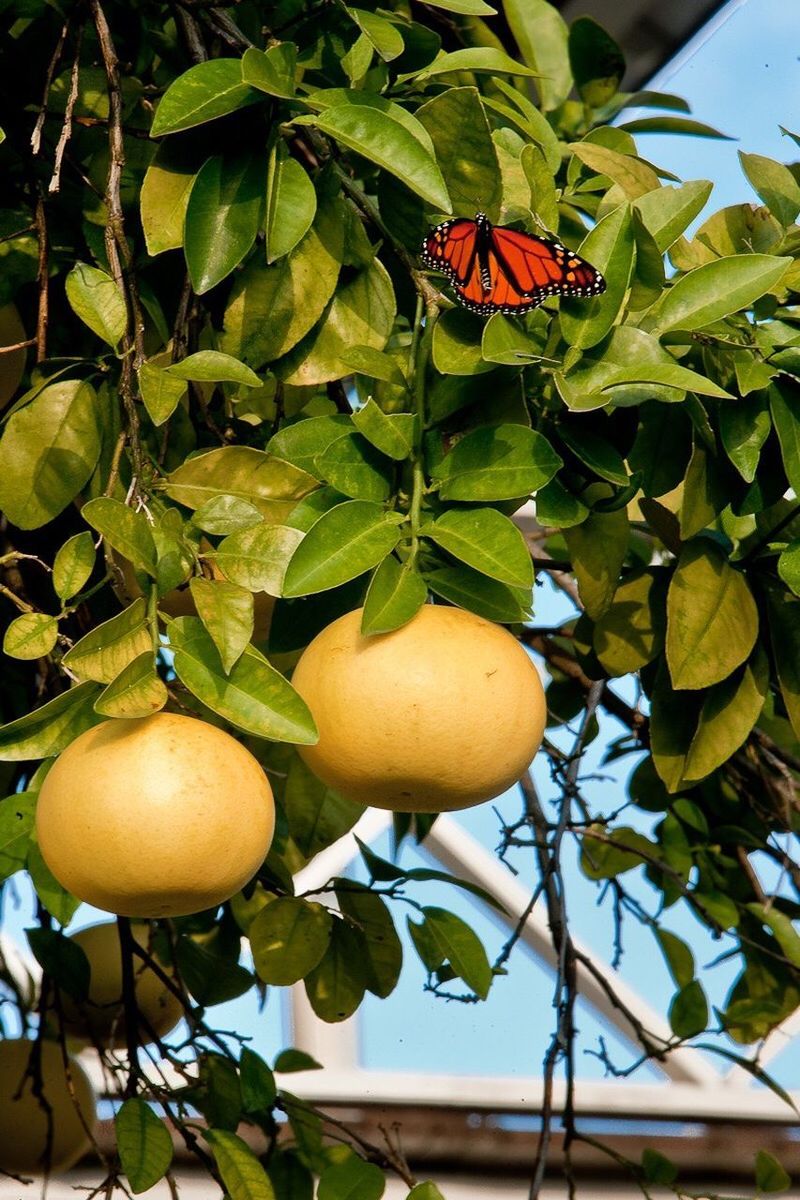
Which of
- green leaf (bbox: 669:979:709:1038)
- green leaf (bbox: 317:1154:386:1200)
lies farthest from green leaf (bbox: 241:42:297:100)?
green leaf (bbox: 669:979:709:1038)

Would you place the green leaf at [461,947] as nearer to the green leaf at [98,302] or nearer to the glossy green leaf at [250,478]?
the glossy green leaf at [250,478]

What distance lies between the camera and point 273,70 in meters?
0.74

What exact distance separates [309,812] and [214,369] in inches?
18.9

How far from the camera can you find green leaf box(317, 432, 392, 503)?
0.71 m

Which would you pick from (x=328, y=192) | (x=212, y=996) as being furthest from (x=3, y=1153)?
(x=328, y=192)

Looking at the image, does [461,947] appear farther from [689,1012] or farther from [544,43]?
[544,43]

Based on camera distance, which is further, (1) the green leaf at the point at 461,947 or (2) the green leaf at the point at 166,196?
(1) the green leaf at the point at 461,947

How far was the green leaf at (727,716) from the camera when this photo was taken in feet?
2.94

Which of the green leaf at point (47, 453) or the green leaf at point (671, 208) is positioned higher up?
the green leaf at point (671, 208)

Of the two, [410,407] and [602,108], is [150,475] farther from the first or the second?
[602,108]

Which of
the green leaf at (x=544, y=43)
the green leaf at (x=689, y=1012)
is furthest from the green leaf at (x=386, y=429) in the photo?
the green leaf at (x=689, y=1012)

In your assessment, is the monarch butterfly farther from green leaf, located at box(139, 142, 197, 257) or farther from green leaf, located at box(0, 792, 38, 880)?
green leaf, located at box(0, 792, 38, 880)

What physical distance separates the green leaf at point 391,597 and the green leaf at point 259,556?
0.15 feet

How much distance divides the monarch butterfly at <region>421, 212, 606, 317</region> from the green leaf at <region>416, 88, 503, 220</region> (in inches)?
1.8
